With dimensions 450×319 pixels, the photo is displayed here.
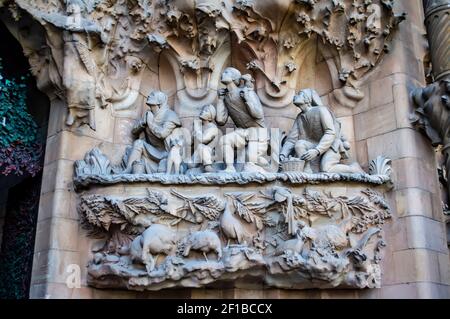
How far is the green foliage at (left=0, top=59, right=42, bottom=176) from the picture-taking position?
7.49 m

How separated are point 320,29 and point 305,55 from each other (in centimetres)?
52

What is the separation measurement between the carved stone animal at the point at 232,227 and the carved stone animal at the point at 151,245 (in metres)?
0.64

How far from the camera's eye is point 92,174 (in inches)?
271

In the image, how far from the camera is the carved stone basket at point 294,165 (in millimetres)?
6910

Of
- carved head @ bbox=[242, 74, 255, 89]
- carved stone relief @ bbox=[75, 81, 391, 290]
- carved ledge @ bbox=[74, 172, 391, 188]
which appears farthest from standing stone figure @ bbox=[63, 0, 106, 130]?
carved head @ bbox=[242, 74, 255, 89]

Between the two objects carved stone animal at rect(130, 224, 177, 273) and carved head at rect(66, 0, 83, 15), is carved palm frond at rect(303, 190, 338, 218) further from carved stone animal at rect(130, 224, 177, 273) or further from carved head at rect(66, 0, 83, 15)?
carved head at rect(66, 0, 83, 15)

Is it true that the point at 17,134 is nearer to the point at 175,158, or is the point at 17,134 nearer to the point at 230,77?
the point at 175,158

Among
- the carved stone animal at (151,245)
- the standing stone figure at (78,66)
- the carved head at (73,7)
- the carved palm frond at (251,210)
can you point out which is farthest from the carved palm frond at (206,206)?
the carved head at (73,7)

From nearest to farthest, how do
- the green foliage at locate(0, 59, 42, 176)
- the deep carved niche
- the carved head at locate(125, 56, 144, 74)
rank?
the deep carved niche
the green foliage at locate(0, 59, 42, 176)
the carved head at locate(125, 56, 144, 74)

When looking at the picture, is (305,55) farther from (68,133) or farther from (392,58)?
(68,133)

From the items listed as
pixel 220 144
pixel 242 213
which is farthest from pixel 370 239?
pixel 220 144

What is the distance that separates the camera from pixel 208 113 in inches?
291

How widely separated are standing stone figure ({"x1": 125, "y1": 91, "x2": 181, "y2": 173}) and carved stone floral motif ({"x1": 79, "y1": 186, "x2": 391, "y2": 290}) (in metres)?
0.73

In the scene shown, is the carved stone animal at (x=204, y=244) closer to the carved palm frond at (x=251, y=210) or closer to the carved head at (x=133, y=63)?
the carved palm frond at (x=251, y=210)
